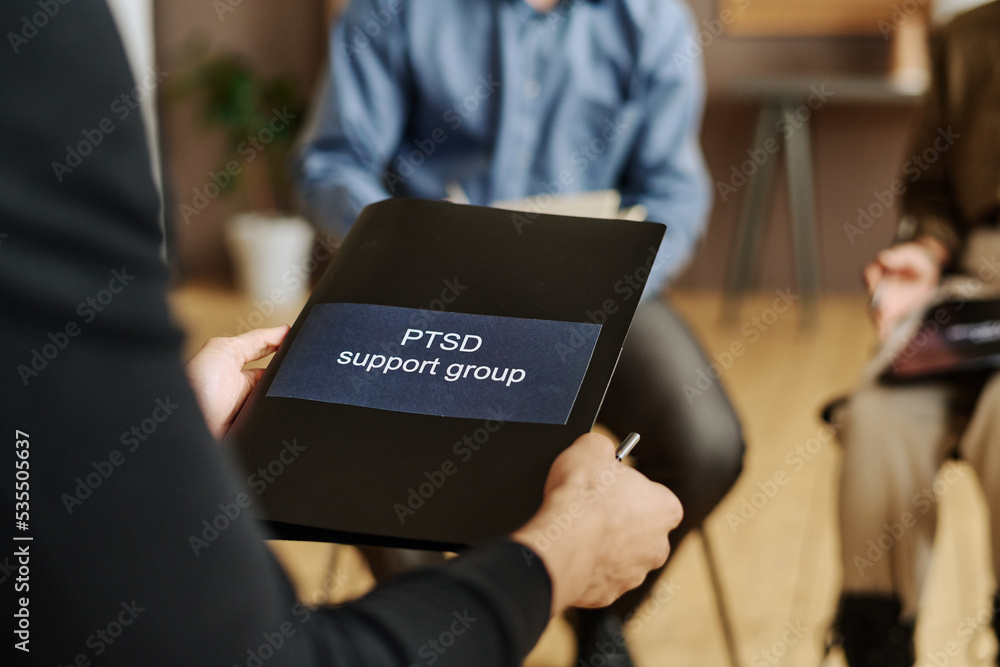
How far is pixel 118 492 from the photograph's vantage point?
0.44 m

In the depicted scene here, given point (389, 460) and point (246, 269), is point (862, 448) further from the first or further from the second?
Answer: point (246, 269)

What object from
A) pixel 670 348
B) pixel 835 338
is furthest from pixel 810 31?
pixel 670 348

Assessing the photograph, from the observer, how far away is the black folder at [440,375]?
0.63 metres

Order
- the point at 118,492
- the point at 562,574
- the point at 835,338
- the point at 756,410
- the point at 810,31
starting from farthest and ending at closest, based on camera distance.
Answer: the point at 810,31 < the point at 835,338 < the point at 756,410 < the point at 562,574 < the point at 118,492

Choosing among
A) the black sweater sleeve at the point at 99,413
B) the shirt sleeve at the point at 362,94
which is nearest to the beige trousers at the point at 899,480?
the shirt sleeve at the point at 362,94

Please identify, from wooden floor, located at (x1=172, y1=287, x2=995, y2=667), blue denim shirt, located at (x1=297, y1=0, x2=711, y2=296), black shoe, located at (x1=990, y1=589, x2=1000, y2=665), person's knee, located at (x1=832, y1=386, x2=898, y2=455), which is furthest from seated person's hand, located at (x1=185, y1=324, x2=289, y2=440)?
black shoe, located at (x1=990, y1=589, x2=1000, y2=665)

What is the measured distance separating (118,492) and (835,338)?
308 centimetres

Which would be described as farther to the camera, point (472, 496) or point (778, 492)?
point (778, 492)

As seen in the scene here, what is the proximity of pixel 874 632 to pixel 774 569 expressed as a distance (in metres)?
0.56

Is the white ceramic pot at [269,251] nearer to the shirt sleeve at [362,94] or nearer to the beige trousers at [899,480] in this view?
the shirt sleeve at [362,94]

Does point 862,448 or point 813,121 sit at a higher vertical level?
point 862,448

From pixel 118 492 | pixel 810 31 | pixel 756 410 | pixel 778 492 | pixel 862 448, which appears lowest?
pixel 756 410

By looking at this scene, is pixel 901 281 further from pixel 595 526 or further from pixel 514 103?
pixel 595 526

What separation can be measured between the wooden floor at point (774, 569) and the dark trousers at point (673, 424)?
1.7 inches
